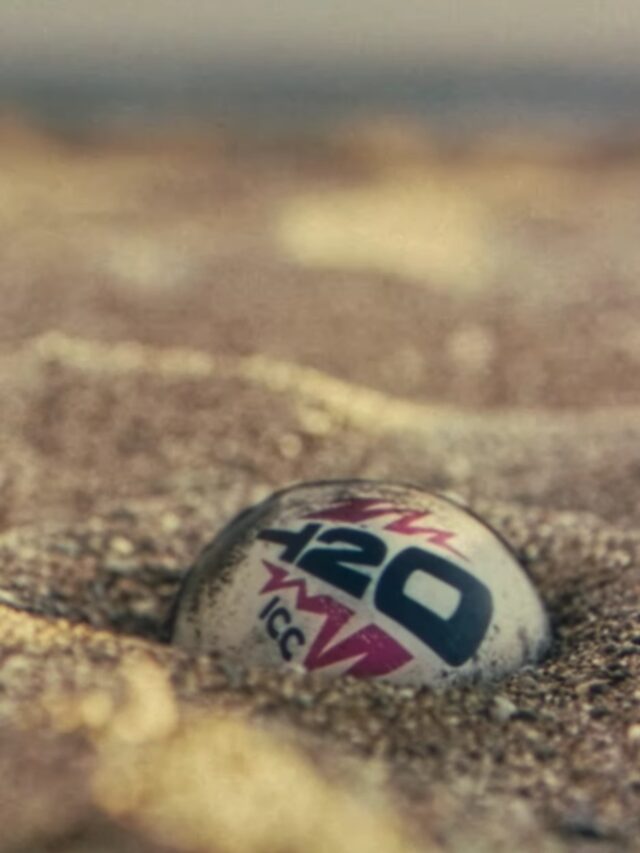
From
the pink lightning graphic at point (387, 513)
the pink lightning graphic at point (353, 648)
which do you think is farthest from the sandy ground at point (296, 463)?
the pink lightning graphic at point (387, 513)

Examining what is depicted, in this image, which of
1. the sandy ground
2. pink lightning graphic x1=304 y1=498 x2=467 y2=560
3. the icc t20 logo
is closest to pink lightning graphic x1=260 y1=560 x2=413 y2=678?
the icc t20 logo

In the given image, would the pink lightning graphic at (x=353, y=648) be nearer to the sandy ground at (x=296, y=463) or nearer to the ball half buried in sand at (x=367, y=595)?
the ball half buried in sand at (x=367, y=595)

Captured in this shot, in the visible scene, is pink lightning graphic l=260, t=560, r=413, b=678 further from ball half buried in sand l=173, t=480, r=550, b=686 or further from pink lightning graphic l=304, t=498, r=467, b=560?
pink lightning graphic l=304, t=498, r=467, b=560

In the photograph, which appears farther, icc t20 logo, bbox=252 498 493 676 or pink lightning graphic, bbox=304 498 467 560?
pink lightning graphic, bbox=304 498 467 560

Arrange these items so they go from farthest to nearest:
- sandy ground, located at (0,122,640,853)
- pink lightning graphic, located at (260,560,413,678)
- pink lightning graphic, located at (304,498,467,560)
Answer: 1. pink lightning graphic, located at (304,498,467,560)
2. pink lightning graphic, located at (260,560,413,678)
3. sandy ground, located at (0,122,640,853)

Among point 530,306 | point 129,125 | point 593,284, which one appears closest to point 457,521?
point 530,306

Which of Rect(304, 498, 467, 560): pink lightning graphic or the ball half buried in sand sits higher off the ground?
Rect(304, 498, 467, 560): pink lightning graphic

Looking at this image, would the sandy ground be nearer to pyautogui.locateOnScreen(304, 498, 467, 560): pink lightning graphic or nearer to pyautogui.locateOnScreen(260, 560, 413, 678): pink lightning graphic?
pyautogui.locateOnScreen(260, 560, 413, 678): pink lightning graphic

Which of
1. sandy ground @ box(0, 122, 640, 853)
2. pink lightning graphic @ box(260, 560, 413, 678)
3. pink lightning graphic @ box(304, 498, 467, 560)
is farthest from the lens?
pink lightning graphic @ box(304, 498, 467, 560)
